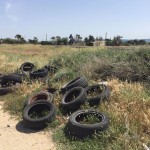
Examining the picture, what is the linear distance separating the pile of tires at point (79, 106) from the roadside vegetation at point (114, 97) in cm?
15

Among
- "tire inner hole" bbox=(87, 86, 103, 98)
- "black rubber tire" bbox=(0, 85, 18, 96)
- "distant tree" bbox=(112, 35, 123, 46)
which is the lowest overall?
"distant tree" bbox=(112, 35, 123, 46)

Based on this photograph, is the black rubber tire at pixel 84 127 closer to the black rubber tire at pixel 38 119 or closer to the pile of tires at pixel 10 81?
the black rubber tire at pixel 38 119

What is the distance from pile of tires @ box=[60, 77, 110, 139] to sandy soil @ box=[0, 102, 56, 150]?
57 cm

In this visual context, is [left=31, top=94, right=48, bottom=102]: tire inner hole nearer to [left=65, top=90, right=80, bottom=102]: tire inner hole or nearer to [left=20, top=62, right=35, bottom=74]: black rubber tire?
[left=65, top=90, right=80, bottom=102]: tire inner hole

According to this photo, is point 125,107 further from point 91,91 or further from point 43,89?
point 43,89

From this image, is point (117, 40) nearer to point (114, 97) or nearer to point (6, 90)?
point (6, 90)

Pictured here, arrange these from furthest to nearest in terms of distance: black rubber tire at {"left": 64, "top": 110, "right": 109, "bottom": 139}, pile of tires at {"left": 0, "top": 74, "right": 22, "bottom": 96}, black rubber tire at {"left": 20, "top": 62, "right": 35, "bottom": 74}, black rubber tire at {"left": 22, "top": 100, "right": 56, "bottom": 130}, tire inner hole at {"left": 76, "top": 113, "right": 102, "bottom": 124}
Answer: black rubber tire at {"left": 20, "top": 62, "right": 35, "bottom": 74} < pile of tires at {"left": 0, "top": 74, "right": 22, "bottom": 96} < black rubber tire at {"left": 22, "top": 100, "right": 56, "bottom": 130} < tire inner hole at {"left": 76, "top": 113, "right": 102, "bottom": 124} < black rubber tire at {"left": 64, "top": 110, "right": 109, "bottom": 139}

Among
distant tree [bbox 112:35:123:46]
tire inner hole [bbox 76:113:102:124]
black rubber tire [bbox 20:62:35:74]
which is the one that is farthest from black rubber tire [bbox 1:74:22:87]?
distant tree [bbox 112:35:123:46]

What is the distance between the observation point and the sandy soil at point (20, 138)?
698cm

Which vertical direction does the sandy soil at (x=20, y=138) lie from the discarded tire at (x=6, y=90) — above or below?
below

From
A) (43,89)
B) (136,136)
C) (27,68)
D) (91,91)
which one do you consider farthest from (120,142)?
(27,68)

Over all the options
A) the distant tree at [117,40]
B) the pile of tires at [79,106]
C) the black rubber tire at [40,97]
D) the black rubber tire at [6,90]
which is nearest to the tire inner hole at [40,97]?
the black rubber tire at [40,97]

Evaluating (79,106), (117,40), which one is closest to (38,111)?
(79,106)

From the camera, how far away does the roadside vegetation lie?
670cm
